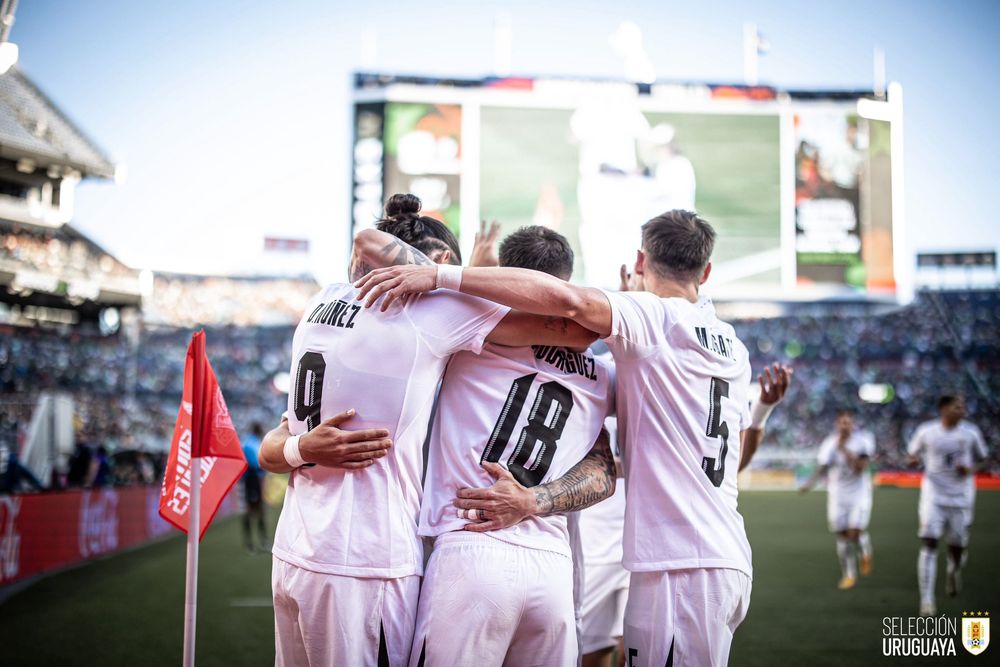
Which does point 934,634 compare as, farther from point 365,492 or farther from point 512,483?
point 365,492

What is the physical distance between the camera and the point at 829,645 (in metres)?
7.90

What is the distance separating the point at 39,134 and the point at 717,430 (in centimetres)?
3008

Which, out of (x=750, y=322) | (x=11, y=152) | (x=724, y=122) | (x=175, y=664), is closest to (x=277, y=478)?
A: (x=11, y=152)

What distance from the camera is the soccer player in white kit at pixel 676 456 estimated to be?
10.4 ft

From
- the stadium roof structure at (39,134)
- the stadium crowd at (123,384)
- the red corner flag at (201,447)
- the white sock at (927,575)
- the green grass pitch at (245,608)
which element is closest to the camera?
the red corner flag at (201,447)

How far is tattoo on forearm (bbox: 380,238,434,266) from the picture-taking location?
317cm

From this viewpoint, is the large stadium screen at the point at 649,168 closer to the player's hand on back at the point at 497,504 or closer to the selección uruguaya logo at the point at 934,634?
the selección uruguaya logo at the point at 934,634

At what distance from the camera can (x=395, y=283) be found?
2889 mm

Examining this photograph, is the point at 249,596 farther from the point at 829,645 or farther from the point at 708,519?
the point at 708,519

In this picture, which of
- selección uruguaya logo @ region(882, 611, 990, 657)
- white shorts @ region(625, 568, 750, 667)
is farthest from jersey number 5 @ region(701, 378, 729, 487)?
selección uruguaya logo @ region(882, 611, 990, 657)

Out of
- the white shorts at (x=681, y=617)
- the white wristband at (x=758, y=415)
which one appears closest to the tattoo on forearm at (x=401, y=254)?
the white shorts at (x=681, y=617)

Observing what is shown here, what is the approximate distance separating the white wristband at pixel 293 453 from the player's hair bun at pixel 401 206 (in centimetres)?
97

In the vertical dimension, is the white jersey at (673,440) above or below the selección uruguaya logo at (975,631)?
above

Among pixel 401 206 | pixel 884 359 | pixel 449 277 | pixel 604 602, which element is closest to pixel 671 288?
pixel 449 277
